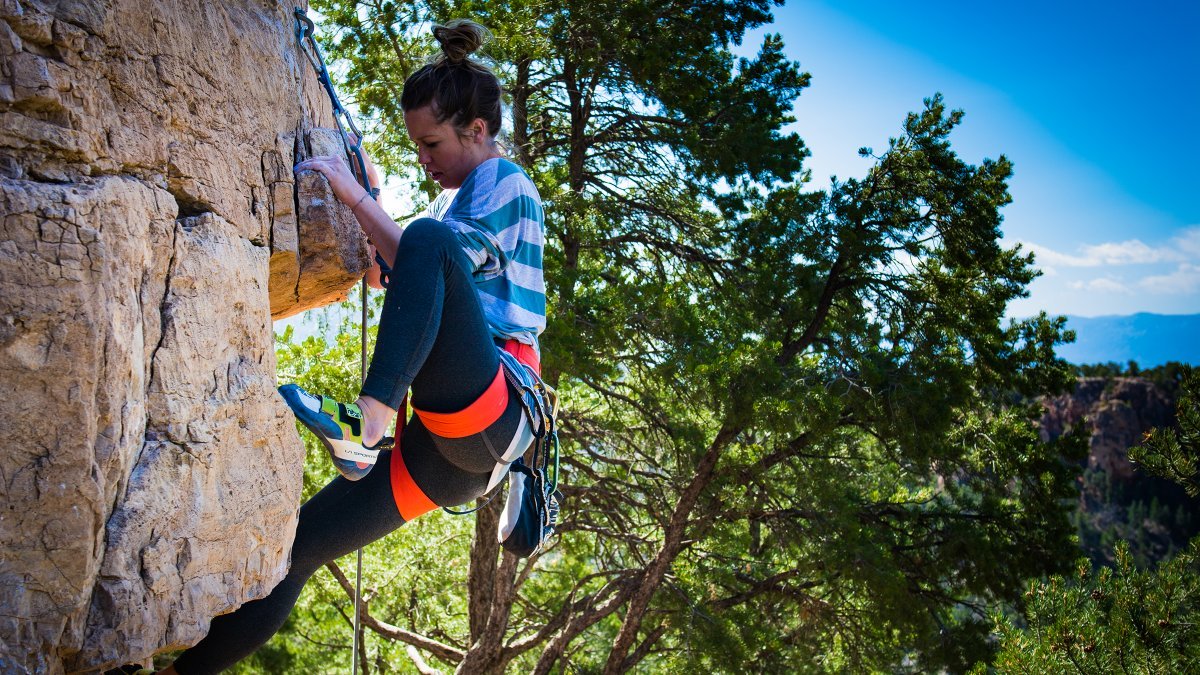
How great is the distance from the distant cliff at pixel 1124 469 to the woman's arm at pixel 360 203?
118 ft

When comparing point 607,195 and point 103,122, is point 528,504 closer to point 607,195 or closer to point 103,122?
point 103,122

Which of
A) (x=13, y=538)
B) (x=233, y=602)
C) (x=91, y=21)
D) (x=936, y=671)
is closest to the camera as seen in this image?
(x=13, y=538)

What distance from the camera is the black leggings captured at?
2225 mm

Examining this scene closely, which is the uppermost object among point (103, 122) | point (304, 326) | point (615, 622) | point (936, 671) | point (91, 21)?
point (91, 21)

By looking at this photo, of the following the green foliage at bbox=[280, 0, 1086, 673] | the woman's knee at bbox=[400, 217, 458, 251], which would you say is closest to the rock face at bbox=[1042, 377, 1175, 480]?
the green foliage at bbox=[280, 0, 1086, 673]

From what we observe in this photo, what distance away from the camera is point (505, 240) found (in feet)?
8.41

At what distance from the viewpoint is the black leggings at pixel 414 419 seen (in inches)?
87.6

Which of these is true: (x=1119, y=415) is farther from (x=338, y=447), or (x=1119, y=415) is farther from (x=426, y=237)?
(x=338, y=447)

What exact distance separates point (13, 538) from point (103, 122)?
2.91 feet

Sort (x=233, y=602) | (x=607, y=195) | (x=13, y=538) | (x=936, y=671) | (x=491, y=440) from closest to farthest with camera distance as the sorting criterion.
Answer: (x=13, y=538) < (x=233, y=602) < (x=491, y=440) < (x=936, y=671) < (x=607, y=195)

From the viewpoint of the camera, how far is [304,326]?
8.23m

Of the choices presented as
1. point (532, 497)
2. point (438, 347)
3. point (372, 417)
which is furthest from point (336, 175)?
point (532, 497)

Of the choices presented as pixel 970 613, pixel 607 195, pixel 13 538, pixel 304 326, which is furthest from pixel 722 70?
pixel 13 538

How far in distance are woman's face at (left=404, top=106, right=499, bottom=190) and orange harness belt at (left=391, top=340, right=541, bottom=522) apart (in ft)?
2.12
